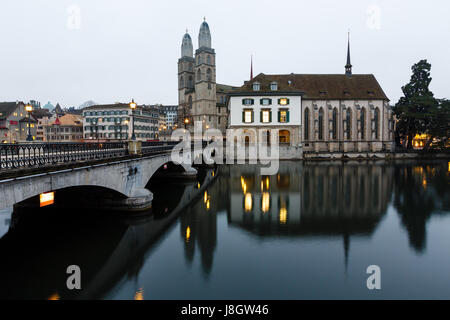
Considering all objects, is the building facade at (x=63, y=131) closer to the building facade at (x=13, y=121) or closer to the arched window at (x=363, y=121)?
the building facade at (x=13, y=121)

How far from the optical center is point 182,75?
104 m

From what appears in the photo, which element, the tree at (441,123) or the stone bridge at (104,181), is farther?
the tree at (441,123)

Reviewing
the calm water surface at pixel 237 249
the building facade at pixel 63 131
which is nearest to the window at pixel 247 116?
the calm water surface at pixel 237 249

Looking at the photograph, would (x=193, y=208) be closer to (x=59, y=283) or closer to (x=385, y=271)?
(x=59, y=283)

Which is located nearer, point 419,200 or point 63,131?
point 419,200

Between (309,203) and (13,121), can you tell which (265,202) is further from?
(13,121)

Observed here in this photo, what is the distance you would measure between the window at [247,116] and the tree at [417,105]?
3474cm

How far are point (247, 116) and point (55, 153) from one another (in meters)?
46.3

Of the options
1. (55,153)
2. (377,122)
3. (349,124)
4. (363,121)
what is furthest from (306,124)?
(55,153)

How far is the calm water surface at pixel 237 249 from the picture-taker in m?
9.42

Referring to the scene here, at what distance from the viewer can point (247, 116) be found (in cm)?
5528

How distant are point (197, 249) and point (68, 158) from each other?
702cm

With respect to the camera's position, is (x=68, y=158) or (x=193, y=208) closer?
(x=68, y=158)

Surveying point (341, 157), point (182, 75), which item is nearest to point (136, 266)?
point (341, 157)
